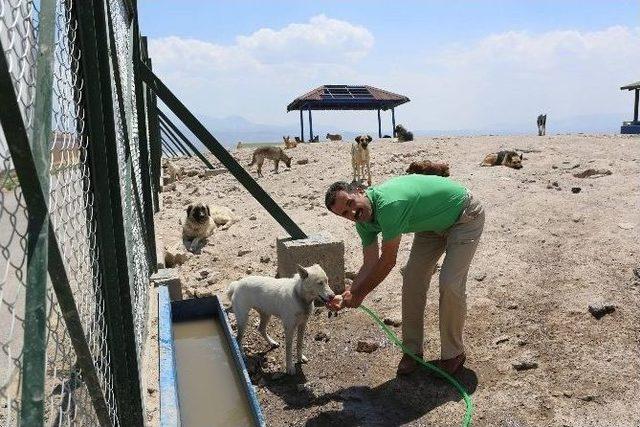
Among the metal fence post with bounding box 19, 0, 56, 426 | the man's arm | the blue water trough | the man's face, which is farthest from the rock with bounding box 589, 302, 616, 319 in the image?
the metal fence post with bounding box 19, 0, 56, 426

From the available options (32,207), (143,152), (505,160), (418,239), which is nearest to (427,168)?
(418,239)

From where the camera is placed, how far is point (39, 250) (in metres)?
1.51

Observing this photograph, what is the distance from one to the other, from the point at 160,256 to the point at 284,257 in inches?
62.8

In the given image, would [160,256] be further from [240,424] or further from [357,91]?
[357,91]

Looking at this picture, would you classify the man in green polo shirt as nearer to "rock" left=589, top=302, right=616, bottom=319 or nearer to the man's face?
the man's face

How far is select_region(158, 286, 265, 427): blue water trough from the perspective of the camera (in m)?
3.81

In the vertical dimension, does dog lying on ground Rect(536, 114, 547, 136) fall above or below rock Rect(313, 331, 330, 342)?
above

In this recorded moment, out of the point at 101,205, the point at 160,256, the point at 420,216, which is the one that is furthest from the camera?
the point at 160,256

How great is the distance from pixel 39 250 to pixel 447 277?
3469 mm

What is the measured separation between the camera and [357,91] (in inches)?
1310

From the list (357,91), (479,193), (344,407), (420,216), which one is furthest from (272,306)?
(357,91)

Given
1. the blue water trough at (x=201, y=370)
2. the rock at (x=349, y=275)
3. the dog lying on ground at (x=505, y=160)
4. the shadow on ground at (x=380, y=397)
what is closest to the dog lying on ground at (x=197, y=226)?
the rock at (x=349, y=275)

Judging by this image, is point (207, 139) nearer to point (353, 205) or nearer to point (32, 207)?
point (353, 205)

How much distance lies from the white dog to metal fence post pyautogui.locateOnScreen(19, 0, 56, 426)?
3175 mm
